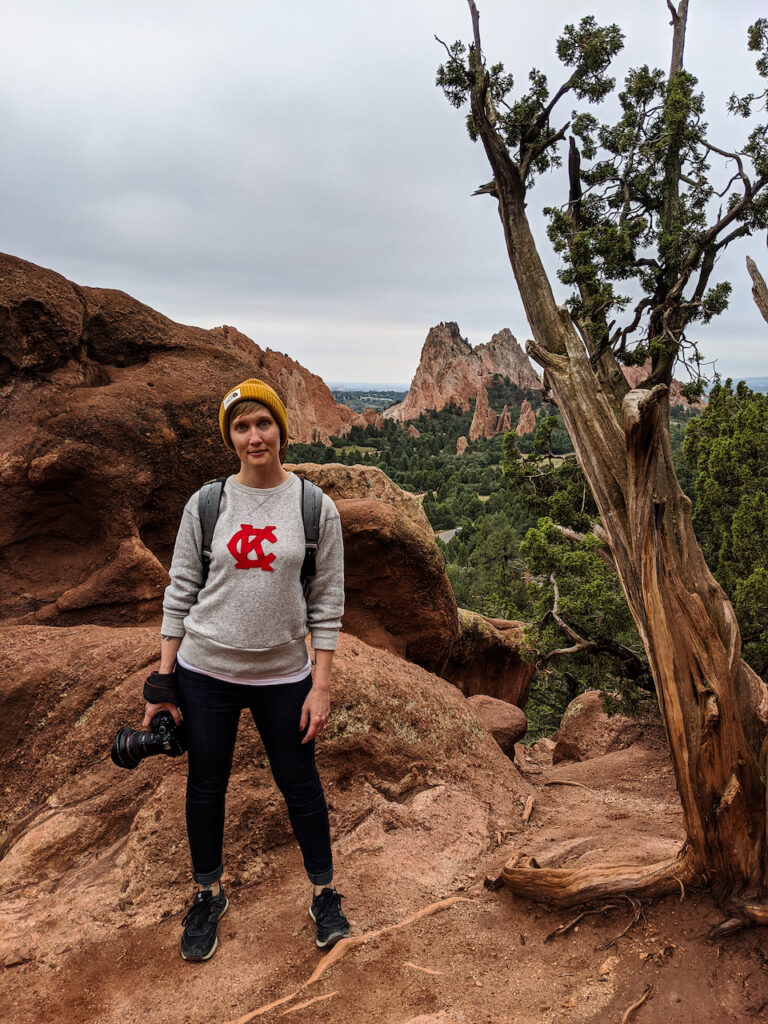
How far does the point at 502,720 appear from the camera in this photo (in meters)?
7.27

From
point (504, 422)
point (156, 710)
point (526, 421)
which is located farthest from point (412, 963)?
point (504, 422)

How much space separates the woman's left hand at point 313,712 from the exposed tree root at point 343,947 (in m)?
0.92

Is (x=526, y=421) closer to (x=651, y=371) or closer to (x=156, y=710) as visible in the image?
(x=651, y=371)

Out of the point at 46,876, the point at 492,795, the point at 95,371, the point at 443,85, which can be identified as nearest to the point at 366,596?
the point at 492,795

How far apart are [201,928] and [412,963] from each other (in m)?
0.91

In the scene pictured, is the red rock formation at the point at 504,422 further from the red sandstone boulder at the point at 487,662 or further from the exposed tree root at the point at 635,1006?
the exposed tree root at the point at 635,1006

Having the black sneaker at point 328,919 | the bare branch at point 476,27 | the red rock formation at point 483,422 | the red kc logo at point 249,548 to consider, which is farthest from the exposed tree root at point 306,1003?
the red rock formation at point 483,422

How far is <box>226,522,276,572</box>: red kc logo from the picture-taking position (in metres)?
2.35

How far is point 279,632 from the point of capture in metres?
2.38

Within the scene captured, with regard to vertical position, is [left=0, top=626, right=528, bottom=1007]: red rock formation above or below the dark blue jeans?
below

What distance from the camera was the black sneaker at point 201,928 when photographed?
2.57 metres

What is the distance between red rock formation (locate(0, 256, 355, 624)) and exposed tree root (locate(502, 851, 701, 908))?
3589 mm

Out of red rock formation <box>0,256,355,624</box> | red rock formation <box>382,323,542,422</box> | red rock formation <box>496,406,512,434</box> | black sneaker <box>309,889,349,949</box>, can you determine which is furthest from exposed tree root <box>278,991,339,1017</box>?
red rock formation <box>382,323,542,422</box>

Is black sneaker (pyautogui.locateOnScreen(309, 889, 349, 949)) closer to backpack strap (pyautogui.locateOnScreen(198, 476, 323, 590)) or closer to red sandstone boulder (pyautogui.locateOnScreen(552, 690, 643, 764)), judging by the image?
backpack strap (pyautogui.locateOnScreen(198, 476, 323, 590))
